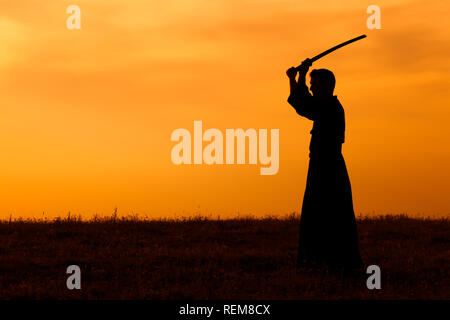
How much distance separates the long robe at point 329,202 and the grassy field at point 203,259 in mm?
372

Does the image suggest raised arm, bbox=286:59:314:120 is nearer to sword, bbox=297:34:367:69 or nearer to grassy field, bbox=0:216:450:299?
sword, bbox=297:34:367:69

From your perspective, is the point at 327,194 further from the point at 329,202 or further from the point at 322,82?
the point at 322,82

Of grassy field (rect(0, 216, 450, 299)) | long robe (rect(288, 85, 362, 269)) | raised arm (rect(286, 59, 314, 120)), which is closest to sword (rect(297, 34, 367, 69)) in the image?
raised arm (rect(286, 59, 314, 120))

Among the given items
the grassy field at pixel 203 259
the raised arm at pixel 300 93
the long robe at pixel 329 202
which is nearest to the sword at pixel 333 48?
the raised arm at pixel 300 93

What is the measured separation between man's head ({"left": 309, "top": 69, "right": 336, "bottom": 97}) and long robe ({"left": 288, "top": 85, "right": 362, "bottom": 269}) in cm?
9

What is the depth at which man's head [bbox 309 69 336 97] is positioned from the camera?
504 inches

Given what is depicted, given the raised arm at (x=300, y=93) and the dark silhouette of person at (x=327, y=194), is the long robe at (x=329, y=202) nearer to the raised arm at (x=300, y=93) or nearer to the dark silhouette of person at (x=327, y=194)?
the dark silhouette of person at (x=327, y=194)

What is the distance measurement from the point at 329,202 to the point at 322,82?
5.85 feet

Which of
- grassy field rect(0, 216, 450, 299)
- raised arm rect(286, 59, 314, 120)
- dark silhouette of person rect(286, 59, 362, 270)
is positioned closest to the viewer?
grassy field rect(0, 216, 450, 299)

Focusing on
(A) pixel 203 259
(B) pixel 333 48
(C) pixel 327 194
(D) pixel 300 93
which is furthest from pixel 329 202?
(A) pixel 203 259

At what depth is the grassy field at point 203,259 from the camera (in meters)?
12.0

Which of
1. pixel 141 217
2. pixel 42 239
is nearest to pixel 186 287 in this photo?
pixel 42 239

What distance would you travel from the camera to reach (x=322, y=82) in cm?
1281
